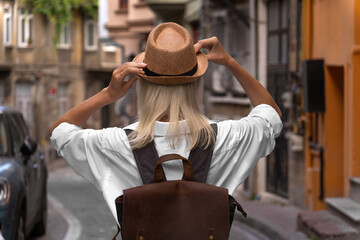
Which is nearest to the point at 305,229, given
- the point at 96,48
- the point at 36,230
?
the point at 36,230

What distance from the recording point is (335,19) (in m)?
11.1

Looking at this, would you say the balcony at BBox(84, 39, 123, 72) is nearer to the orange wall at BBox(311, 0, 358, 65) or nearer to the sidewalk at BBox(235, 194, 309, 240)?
the sidewalk at BBox(235, 194, 309, 240)

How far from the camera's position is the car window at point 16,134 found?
32.3ft

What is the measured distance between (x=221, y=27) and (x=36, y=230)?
346 inches

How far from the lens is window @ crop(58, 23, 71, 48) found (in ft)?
126

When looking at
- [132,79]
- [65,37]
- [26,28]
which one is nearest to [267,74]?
[132,79]

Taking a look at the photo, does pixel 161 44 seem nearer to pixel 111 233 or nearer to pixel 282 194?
pixel 111 233

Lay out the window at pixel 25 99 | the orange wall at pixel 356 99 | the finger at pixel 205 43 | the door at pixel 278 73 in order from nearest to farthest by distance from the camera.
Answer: the finger at pixel 205 43, the orange wall at pixel 356 99, the door at pixel 278 73, the window at pixel 25 99

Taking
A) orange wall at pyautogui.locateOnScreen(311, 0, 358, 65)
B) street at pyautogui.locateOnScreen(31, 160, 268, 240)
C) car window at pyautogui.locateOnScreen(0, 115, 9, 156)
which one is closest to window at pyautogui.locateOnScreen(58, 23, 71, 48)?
street at pyautogui.locateOnScreen(31, 160, 268, 240)

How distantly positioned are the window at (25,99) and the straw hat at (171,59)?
3343cm

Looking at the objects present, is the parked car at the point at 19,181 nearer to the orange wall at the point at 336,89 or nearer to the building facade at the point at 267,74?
the orange wall at the point at 336,89

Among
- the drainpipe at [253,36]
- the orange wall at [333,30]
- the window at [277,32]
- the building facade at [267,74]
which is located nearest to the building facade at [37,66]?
the building facade at [267,74]

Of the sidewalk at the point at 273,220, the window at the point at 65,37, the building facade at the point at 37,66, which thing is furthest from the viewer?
the window at the point at 65,37

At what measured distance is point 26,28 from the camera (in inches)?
1453
